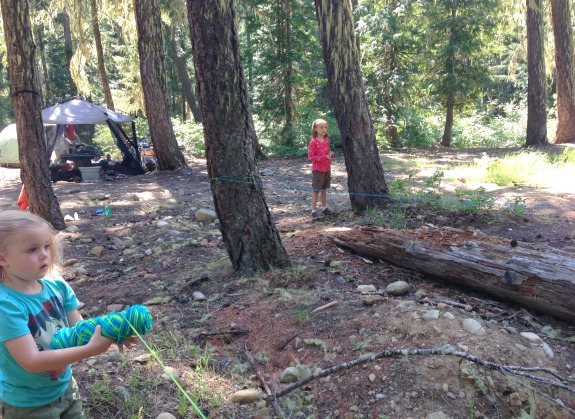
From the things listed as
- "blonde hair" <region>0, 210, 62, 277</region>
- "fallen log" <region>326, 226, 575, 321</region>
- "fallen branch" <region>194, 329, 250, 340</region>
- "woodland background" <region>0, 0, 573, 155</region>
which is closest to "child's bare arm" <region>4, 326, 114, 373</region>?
"blonde hair" <region>0, 210, 62, 277</region>

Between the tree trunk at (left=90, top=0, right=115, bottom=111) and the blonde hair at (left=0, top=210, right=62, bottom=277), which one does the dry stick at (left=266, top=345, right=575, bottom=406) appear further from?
the tree trunk at (left=90, top=0, right=115, bottom=111)

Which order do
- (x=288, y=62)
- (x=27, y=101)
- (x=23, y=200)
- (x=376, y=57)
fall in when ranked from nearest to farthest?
(x=27, y=101) → (x=23, y=200) → (x=376, y=57) → (x=288, y=62)

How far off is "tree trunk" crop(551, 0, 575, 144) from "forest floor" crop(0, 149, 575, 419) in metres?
11.1

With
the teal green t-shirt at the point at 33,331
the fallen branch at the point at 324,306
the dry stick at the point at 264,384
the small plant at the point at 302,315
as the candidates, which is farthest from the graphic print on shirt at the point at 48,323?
the fallen branch at the point at 324,306

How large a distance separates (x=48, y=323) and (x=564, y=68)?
59.8 feet

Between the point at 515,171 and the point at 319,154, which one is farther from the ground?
the point at 319,154

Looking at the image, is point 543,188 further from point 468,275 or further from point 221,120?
point 221,120

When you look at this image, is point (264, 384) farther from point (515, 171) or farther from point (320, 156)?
point (515, 171)

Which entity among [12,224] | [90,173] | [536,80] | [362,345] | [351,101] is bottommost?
[362,345]

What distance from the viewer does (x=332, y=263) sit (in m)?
5.12

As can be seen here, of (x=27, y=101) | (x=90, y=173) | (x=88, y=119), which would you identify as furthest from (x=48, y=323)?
(x=88, y=119)

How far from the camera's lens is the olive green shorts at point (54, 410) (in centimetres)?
208

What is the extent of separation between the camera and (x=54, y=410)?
2.15 m

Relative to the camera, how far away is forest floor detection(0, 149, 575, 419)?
2885mm
